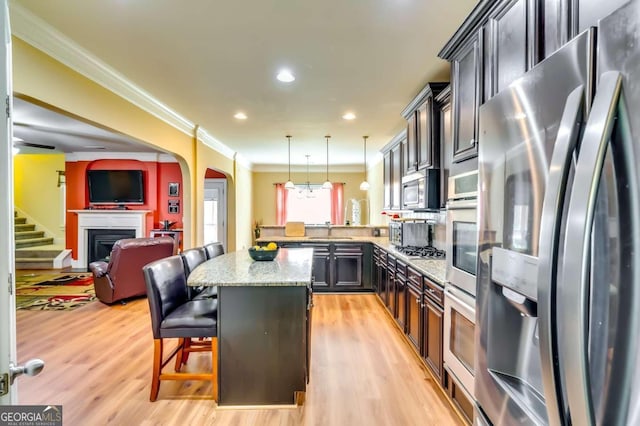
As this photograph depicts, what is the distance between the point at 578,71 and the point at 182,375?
271 cm

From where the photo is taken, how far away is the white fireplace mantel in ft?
23.8

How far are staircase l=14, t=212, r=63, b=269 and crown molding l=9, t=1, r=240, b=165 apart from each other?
589 cm

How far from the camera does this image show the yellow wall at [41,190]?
26.0 ft

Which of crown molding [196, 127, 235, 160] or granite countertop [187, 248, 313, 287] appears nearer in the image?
granite countertop [187, 248, 313, 287]

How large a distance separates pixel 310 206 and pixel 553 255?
8838 mm

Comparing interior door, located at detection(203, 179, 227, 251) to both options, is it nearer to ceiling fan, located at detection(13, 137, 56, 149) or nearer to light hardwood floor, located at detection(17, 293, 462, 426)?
ceiling fan, located at detection(13, 137, 56, 149)

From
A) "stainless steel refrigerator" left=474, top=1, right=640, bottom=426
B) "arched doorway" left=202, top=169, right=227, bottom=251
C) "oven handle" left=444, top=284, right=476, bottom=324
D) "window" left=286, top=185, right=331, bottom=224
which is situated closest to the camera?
"stainless steel refrigerator" left=474, top=1, right=640, bottom=426

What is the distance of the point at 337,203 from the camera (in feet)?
30.0

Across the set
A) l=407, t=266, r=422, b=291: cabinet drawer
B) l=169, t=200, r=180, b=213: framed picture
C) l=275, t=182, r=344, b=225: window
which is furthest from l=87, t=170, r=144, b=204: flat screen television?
l=407, t=266, r=422, b=291: cabinet drawer

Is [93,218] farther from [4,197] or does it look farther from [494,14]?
[494,14]

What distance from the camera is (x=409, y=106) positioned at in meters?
3.62

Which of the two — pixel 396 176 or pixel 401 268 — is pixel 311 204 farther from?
pixel 401 268

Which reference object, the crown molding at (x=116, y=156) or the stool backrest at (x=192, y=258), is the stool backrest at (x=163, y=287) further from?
the crown molding at (x=116, y=156)

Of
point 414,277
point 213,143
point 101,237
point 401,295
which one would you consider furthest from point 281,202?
point 414,277
